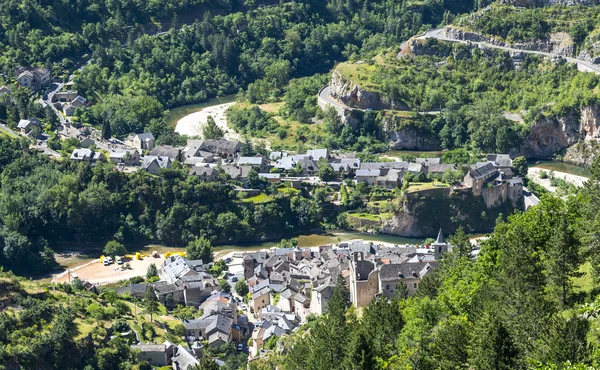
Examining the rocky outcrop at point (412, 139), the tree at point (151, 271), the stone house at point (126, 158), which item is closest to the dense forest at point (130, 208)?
the stone house at point (126, 158)

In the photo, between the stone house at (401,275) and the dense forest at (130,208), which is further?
the dense forest at (130,208)

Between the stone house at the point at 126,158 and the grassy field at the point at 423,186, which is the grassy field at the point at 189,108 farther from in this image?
the grassy field at the point at 423,186

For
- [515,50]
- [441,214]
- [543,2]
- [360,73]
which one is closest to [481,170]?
[441,214]

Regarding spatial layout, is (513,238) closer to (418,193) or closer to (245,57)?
(418,193)

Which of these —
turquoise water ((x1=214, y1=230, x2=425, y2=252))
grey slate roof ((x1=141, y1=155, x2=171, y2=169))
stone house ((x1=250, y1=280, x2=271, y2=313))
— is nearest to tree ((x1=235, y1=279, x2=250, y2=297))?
stone house ((x1=250, y1=280, x2=271, y2=313))

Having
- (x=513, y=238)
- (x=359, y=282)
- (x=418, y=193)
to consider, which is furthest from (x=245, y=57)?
(x=513, y=238)

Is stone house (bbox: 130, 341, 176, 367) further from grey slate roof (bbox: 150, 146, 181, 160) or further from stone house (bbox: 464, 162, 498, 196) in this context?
grey slate roof (bbox: 150, 146, 181, 160)
